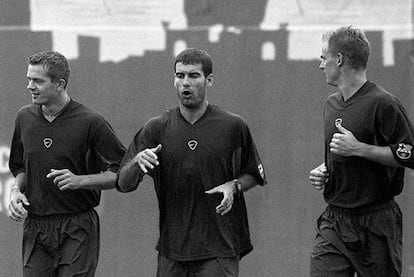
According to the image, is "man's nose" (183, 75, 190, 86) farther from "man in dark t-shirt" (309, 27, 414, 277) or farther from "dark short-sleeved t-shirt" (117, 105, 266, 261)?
"man in dark t-shirt" (309, 27, 414, 277)

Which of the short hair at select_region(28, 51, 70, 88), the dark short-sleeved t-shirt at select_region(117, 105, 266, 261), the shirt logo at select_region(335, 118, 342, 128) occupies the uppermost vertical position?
the short hair at select_region(28, 51, 70, 88)

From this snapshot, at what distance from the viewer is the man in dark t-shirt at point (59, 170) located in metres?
6.02

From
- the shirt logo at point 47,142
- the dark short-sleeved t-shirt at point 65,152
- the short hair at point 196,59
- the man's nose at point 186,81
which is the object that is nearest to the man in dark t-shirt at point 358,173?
the short hair at point 196,59

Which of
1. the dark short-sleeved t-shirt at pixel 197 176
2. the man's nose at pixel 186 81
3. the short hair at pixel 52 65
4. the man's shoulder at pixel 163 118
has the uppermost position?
the short hair at pixel 52 65

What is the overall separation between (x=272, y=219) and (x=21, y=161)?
2.30 meters

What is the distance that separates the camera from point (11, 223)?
7.79 m

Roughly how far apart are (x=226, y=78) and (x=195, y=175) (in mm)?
2058

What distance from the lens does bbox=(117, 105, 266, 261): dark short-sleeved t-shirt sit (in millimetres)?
5793

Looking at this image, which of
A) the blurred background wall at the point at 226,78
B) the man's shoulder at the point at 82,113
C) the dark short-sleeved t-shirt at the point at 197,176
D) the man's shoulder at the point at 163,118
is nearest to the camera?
the dark short-sleeved t-shirt at the point at 197,176

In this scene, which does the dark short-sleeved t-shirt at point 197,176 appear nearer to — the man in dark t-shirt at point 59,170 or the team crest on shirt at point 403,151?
the man in dark t-shirt at point 59,170

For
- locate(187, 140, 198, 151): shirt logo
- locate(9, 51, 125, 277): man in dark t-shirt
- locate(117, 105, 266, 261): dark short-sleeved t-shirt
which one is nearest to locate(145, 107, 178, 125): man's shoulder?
locate(117, 105, 266, 261): dark short-sleeved t-shirt

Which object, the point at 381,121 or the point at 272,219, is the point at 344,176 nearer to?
the point at 381,121

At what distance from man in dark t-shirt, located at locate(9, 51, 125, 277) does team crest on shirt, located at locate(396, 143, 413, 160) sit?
1.70 metres

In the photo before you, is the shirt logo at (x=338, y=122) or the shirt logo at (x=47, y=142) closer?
the shirt logo at (x=338, y=122)
